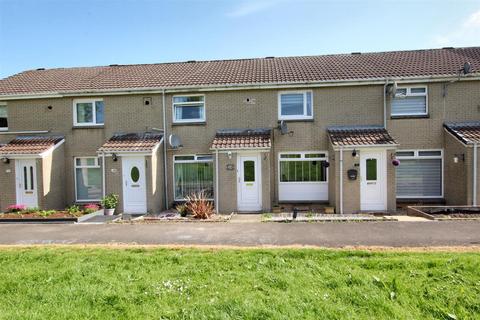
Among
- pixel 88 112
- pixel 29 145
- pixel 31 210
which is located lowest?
pixel 31 210

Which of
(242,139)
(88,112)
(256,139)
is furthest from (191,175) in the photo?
(88,112)

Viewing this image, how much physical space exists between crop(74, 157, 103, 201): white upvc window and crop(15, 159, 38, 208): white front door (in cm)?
160

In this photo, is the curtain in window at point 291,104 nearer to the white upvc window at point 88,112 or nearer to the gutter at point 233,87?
the gutter at point 233,87

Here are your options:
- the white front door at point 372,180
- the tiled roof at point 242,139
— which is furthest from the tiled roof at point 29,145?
the white front door at point 372,180

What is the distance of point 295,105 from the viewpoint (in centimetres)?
1338

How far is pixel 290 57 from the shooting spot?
17.6 meters

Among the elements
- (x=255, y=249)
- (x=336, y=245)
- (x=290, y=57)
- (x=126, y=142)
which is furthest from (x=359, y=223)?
(x=290, y=57)

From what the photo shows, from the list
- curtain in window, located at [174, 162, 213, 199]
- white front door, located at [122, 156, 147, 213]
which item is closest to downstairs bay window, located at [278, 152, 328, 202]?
curtain in window, located at [174, 162, 213, 199]

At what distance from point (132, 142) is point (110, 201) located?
2487 mm

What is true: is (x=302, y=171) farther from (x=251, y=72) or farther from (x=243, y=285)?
(x=243, y=285)

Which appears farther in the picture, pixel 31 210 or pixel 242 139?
pixel 242 139

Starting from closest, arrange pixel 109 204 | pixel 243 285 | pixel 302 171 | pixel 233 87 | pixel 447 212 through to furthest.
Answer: pixel 243 285, pixel 447 212, pixel 109 204, pixel 302 171, pixel 233 87

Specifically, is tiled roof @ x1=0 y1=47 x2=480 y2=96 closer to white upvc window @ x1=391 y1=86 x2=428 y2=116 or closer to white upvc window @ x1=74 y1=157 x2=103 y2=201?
white upvc window @ x1=391 y1=86 x2=428 y2=116

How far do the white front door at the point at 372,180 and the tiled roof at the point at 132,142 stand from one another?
8083 millimetres
